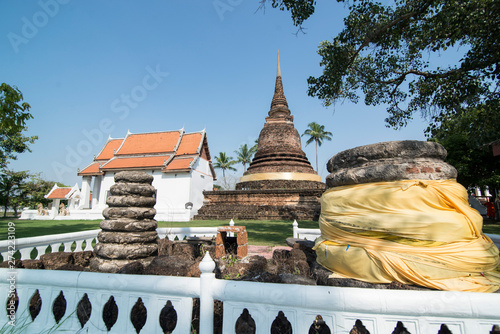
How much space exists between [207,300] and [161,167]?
20.7 metres

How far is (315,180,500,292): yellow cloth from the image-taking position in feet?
8.19

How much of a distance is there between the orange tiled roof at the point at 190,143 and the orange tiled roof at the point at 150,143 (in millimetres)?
622

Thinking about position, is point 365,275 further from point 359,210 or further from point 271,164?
point 271,164

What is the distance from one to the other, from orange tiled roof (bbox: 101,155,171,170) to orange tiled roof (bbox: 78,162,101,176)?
194 centimetres

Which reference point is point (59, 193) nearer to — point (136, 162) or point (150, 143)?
point (136, 162)

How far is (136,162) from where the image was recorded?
22703 millimetres

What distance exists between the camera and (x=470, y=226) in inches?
105

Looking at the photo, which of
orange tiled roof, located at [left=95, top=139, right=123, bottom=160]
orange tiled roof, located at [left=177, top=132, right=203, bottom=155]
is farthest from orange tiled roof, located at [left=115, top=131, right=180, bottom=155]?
orange tiled roof, located at [left=95, top=139, right=123, bottom=160]

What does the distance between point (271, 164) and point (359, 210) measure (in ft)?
55.1

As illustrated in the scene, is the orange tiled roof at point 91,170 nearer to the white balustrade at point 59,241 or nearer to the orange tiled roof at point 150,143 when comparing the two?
the orange tiled roof at point 150,143

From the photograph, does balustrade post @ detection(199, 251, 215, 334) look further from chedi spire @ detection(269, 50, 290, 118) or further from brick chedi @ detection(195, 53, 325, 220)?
chedi spire @ detection(269, 50, 290, 118)

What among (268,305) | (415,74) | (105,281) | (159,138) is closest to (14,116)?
(105,281)

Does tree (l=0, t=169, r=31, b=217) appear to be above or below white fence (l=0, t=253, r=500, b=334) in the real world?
above

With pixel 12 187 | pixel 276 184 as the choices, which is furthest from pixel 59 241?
pixel 12 187
